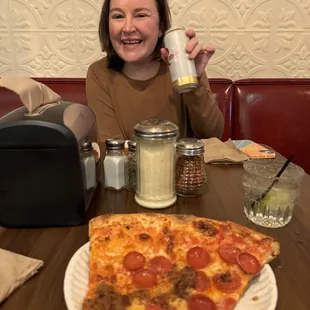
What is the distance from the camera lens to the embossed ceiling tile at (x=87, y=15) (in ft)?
6.22

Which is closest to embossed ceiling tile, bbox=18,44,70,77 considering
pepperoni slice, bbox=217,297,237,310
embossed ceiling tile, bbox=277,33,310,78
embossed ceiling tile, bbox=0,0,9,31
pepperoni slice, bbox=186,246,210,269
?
embossed ceiling tile, bbox=0,0,9,31

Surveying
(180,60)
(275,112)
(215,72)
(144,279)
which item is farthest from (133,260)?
(215,72)

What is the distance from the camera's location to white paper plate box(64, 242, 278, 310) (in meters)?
0.53

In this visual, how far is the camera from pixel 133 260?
24.0 inches

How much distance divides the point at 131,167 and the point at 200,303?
433 mm

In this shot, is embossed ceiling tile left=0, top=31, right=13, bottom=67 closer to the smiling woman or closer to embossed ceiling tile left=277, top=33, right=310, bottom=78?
the smiling woman

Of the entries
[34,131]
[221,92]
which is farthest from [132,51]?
[34,131]

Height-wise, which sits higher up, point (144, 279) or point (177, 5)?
point (177, 5)

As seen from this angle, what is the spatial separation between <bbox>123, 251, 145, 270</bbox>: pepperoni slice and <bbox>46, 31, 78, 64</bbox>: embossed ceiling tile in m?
1.60

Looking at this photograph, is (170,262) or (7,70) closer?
(170,262)

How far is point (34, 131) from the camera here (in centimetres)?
72

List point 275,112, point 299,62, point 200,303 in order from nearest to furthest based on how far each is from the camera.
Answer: point 200,303 < point 275,112 < point 299,62

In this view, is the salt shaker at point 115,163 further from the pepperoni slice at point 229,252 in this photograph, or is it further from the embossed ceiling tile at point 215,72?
the embossed ceiling tile at point 215,72

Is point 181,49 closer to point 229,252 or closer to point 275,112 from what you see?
point 229,252
